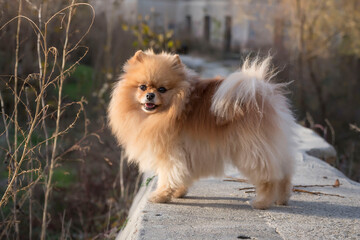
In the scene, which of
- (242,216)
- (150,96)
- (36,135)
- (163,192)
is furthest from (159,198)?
(36,135)

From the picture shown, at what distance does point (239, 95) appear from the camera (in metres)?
3.26

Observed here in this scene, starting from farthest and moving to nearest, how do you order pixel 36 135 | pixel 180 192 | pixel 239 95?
pixel 36 135
pixel 180 192
pixel 239 95

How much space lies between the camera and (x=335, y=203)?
367cm

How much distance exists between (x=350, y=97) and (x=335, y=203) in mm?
10610

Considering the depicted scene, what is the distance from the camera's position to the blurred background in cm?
578

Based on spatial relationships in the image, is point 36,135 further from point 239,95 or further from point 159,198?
point 239,95

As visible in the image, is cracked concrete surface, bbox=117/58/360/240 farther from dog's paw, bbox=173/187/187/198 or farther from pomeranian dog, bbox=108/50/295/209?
pomeranian dog, bbox=108/50/295/209

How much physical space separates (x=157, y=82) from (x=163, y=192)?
860 millimetres

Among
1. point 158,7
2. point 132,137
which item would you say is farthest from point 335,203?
point 158,7

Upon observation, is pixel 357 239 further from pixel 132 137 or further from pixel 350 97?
pixel 350 97

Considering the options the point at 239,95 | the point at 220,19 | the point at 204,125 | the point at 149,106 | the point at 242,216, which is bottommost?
the point at 242,216

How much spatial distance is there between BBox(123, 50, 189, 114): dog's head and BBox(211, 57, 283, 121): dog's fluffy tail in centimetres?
31

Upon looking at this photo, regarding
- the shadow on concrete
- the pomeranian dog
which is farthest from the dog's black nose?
the shadow on concrete

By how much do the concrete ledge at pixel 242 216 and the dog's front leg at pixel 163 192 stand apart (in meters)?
0.05
